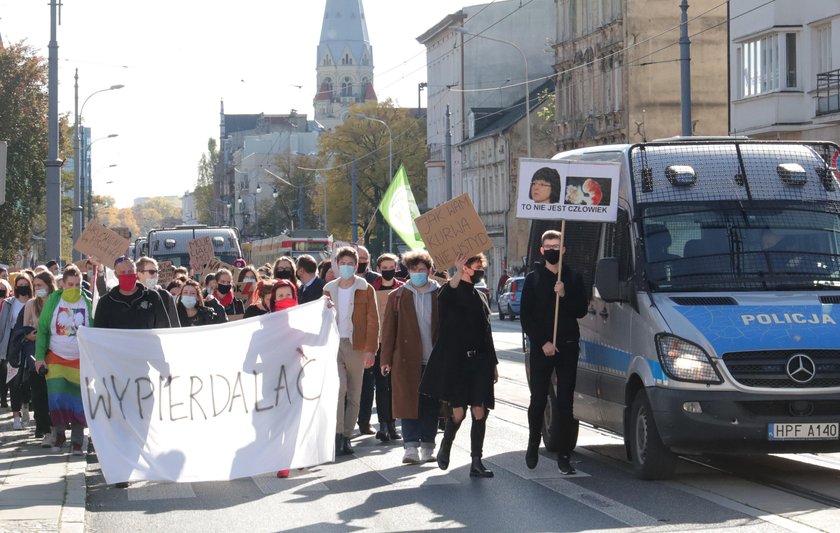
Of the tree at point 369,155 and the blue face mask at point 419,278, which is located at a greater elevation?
the tree at point 369,155

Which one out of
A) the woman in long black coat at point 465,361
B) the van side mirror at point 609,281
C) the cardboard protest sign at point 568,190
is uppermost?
the cardboard protest sign at point 568,190

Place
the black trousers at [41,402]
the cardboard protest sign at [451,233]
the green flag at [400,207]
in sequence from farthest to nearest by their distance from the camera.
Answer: the green flag at [400,207] → the black trousers at [41,402] → the cardboard protest sign at [451,233]

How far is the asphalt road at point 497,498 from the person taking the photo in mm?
9977

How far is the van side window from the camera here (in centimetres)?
1244

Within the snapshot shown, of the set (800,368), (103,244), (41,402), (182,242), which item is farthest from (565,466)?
(182,242)

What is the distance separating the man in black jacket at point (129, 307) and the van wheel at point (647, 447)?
13.2ft

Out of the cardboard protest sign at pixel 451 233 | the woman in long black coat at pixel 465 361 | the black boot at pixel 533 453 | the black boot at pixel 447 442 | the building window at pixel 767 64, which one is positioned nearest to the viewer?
the woman in long black coat at pixel 465 361

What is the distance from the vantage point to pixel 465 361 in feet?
40.2

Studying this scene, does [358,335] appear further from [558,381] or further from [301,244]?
[301,244]

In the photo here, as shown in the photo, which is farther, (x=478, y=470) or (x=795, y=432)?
(x=478, y=470)

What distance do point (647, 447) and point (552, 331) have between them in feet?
3.94

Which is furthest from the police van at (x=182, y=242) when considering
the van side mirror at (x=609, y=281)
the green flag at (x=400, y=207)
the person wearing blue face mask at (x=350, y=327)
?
the van side mirror at (x=609, y=281)

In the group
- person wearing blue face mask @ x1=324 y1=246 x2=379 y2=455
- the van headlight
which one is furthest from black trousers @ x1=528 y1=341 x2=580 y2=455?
person wearing blue face mask @ x1=324 y1=246 x2=379 y2=455

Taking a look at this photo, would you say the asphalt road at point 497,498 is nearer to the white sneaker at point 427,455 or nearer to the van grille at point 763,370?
the white sneaker at point 427,455
